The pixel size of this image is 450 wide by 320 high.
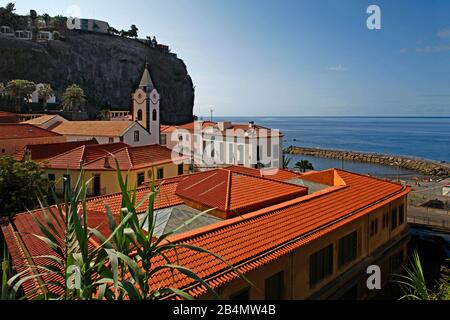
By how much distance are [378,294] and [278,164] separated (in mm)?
38323

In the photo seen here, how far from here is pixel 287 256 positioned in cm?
1265

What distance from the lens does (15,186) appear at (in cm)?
2067

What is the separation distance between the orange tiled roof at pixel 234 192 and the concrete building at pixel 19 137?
24.8 m

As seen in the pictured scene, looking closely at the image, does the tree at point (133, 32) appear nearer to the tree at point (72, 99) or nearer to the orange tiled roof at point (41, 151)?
the tree at point (72, 99)

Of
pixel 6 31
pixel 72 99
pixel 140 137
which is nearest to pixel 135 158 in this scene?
pixel 140 137

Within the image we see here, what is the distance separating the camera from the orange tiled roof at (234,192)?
15.4 m

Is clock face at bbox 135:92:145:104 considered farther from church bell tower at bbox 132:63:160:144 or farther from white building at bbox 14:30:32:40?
white building at bbox 14:30:32:40

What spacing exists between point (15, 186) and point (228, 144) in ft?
122

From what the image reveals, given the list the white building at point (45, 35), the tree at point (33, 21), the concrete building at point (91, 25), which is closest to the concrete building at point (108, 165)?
the white building at point (45, 35)
